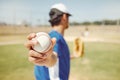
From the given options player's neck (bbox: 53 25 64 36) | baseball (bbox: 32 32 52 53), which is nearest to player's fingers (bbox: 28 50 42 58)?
baseball (bbox: 32 32 52 53)

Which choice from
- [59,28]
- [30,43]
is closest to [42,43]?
[30,43]

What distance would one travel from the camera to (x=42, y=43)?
1668mm

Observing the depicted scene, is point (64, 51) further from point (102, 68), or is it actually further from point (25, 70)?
point (102, 68)

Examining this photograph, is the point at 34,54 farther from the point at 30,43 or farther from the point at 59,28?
the point at 59,28

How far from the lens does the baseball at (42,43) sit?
1651mm

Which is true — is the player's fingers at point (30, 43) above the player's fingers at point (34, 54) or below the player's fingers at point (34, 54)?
above

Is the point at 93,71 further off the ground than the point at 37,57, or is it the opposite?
the point at 37,57

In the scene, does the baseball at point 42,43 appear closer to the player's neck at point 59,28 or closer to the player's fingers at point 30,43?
the player's fingers at point 30,43

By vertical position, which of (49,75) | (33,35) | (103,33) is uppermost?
(33,35)

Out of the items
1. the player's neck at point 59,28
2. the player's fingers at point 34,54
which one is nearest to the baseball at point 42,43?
the player's fingers at point 34,54

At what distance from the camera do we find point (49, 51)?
1.71 meters

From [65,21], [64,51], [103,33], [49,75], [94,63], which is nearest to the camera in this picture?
[49,75]

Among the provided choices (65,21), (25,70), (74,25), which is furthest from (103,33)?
(65,21)

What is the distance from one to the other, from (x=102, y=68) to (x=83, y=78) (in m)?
1.73
